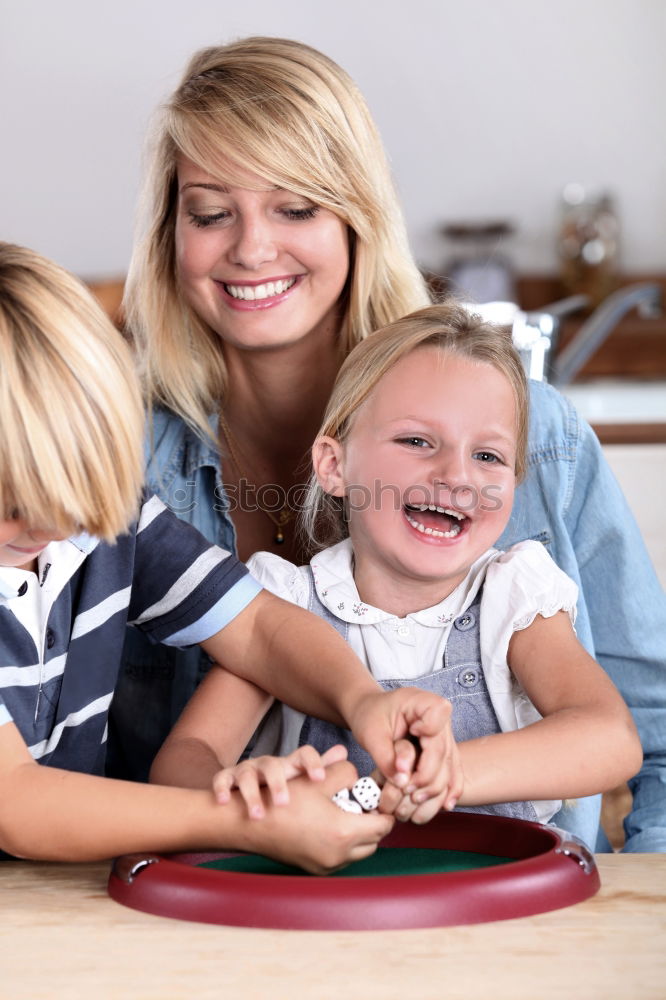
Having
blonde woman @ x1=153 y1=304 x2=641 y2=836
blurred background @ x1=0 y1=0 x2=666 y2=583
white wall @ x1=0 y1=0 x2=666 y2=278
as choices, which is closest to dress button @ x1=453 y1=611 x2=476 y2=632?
blonde woman @ x1=153 y1=304 x2=641 y2=836

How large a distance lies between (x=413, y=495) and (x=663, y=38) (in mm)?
3104

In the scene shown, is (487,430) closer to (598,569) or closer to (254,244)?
(598,569)

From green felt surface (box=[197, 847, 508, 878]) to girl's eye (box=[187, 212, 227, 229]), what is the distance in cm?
85

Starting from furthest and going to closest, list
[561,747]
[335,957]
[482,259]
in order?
[482,259] → [561,747] → [335,957]

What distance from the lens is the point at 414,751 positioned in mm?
969

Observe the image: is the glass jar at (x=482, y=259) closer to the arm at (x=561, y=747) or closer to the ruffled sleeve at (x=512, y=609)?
the ruffled sleeve at (x=512, y=609)

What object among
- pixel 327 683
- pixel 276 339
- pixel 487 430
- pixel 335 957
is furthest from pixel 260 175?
pixel 335 957

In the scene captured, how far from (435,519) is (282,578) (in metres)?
0.18

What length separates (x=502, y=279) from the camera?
12.5 feet

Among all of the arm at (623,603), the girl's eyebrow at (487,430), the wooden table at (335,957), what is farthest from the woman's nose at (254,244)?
the wooden table at (335,957)

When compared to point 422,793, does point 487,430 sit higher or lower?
higher

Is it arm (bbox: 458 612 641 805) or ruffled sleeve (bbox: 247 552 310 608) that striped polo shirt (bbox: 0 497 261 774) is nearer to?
ruffled sleeve (bbox: 247 552 310 608)

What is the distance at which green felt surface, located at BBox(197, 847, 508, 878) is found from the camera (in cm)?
93

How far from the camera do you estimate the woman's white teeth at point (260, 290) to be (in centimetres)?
155
